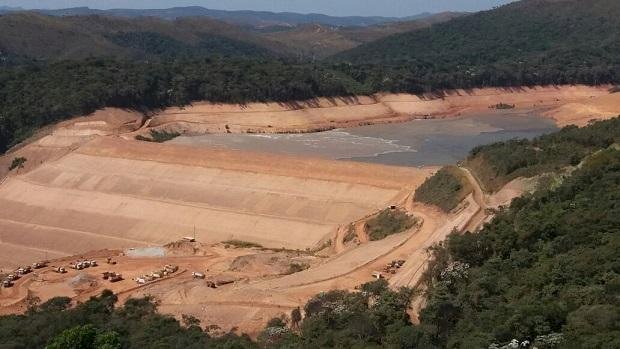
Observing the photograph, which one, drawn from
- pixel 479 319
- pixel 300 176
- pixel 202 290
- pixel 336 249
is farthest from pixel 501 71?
pixel 479 319

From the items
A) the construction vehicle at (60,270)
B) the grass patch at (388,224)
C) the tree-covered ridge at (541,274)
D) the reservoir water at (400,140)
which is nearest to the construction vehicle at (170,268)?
the construction vehicle at (60,270)

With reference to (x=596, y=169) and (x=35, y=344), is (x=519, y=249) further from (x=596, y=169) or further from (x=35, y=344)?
(x=35, y=344)

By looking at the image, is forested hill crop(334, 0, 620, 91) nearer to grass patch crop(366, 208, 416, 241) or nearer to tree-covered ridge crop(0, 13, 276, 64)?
tree-covered ridge crop(0, 13, 276, 64)

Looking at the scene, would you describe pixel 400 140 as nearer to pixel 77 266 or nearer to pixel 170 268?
pixel 170 268

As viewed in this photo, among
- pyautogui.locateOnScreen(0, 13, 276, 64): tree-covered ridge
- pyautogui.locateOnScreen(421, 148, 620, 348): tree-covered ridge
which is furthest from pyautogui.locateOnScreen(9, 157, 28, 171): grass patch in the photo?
pyautogui.locateOnScreen(0, 13, 276, 64): tree-covered ridge

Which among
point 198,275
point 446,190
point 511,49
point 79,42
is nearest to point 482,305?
point 198,275

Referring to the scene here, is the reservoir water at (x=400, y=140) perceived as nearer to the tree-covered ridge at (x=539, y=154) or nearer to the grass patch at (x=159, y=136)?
the grass patch at (x=159, y=136)
